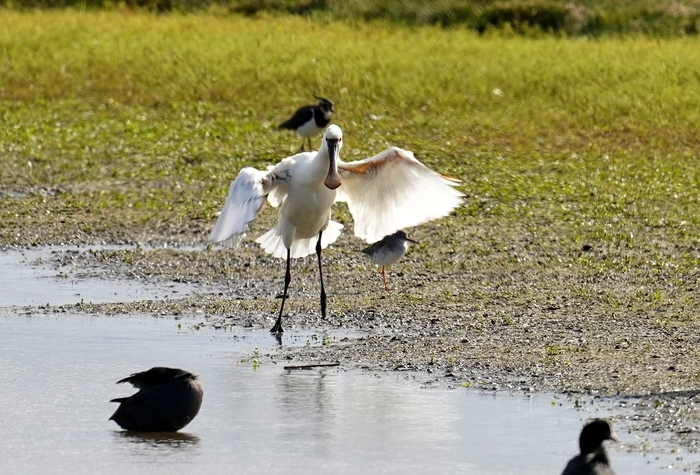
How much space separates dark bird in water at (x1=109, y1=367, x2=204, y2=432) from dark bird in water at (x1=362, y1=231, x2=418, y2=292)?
368 cm

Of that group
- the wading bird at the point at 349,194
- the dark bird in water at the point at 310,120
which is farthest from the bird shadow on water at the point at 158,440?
the dark bird in water at the point at 310,120

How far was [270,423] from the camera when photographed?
21.7 feet

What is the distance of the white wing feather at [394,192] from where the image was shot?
948 centimetres

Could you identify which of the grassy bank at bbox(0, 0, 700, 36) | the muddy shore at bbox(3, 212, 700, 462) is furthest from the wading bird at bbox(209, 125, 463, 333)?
the grassy bank at bbox(0, 0, 700, 36)

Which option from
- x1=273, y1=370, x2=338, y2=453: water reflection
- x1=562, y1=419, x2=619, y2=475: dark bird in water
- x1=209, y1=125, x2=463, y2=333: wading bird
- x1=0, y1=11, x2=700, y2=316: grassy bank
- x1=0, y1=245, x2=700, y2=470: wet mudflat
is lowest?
x1=562, y1=419, x2=619, y2=475: dark bird in water

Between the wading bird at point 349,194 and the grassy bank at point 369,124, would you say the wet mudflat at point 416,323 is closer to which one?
the wading bird at point 349,194

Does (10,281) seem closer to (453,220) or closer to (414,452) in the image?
(453,220)

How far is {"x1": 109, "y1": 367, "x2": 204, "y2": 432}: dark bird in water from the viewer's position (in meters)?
6.46

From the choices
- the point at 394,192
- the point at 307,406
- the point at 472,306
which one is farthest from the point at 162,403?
the point at 394,192

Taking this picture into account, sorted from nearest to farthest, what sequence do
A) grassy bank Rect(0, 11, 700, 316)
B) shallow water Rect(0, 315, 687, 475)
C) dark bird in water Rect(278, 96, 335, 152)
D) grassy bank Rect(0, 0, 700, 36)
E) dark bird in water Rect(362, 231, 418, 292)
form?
shallow water Rect(0, 315, 687, 475), dark bird in water Rect(362, 231, 418, 292), grassy bank Rect(0, 11, 700, 316), dark bird in water Rect(278, 96, 335, 152), grassy bank Rect(0, 0, 700, 36)

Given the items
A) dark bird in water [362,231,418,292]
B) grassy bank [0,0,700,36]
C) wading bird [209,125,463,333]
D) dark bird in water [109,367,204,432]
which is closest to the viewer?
dark bird in water [109,367,204,432]

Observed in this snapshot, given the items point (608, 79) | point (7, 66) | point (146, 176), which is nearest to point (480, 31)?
point (608, 79)

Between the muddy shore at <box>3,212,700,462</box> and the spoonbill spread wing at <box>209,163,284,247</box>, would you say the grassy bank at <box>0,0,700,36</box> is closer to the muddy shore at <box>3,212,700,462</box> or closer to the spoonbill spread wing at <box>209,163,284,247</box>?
the muddy shore at <box>3,212,700,462</box>

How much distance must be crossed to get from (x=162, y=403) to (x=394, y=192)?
11.9 ft
